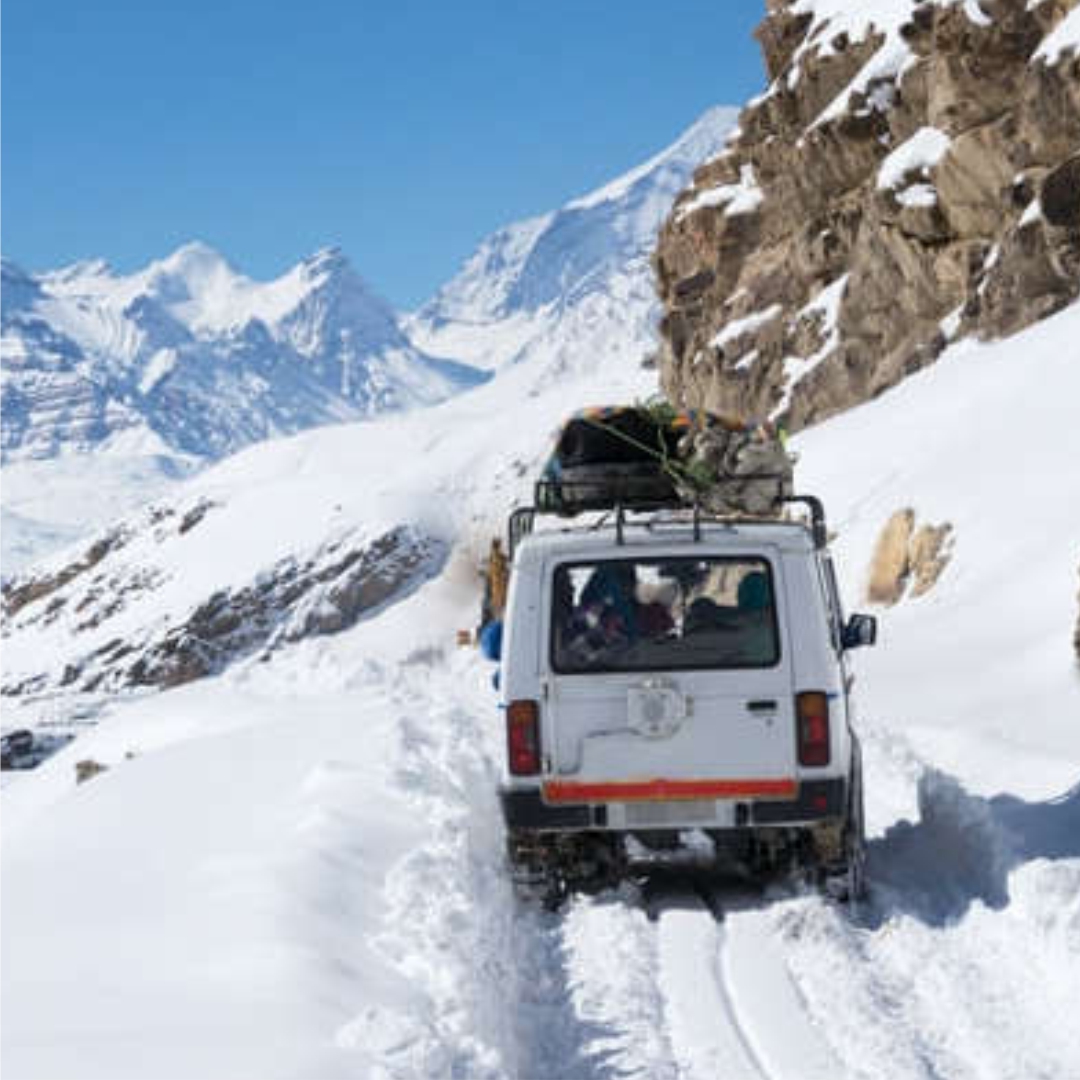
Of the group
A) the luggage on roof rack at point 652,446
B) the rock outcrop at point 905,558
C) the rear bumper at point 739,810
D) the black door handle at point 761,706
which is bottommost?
the rear bumper at point 739,810

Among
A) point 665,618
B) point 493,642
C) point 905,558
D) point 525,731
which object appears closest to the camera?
point 525,731

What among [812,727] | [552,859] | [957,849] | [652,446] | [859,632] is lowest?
[552,859]

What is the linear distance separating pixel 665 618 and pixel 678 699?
55cm

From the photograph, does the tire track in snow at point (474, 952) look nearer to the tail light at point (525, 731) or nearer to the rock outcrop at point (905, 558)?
the tail light at point (525, 731)

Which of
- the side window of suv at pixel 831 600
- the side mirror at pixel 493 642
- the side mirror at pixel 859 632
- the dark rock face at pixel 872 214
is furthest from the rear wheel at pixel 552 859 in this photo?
the dark rock face at pixel 872 214

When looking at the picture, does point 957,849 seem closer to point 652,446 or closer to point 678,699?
point 678,699

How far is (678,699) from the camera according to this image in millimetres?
8648

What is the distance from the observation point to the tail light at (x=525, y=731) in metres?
8.83

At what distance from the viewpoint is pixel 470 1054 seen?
6.11 m

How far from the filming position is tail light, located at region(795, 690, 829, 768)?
8.61 m

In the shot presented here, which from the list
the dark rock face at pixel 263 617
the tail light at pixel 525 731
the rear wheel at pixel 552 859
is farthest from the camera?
the dark rock face at pixel 263 617

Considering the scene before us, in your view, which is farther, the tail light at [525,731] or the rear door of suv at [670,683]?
the tail light at [525,731]

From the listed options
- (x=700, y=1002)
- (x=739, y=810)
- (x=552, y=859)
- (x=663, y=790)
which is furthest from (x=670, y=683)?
(x=700, y=1002)

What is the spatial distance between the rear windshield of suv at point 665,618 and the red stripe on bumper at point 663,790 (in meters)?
0.61
